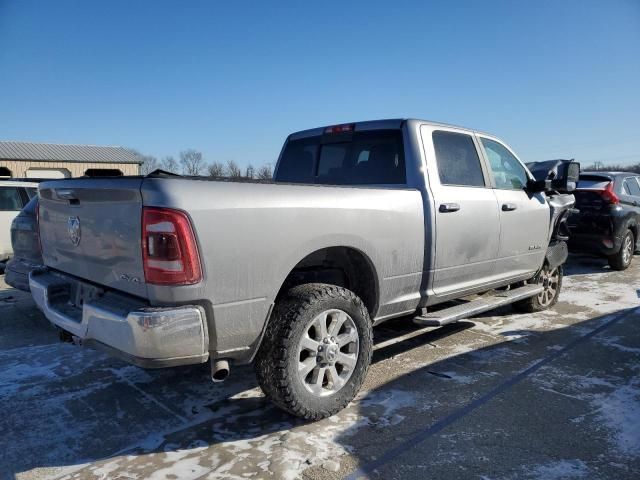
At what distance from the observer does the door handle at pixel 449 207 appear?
12.6 feet

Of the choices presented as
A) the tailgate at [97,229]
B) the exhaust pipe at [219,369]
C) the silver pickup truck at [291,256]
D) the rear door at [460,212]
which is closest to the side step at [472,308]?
the silver pickup truck at [291,256]

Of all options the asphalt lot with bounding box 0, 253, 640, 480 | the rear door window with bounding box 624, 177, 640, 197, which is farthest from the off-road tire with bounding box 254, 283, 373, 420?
the rear door window with bounding box 624, 177, 640, 197

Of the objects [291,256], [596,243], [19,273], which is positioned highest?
[291,256]

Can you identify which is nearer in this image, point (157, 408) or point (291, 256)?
point (291, 256)

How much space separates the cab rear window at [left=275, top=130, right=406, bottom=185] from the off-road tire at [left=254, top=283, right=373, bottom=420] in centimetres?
138

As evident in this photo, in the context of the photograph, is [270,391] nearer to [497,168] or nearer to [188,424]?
[188,424]

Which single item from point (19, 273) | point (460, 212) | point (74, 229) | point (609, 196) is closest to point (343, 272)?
point (460, 212)

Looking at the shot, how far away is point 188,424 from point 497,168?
3.68 m

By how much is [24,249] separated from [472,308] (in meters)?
4.34

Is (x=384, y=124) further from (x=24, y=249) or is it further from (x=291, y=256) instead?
(x=24, y=249)

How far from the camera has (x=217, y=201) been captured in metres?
2.51

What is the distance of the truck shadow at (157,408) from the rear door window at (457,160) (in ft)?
5.14

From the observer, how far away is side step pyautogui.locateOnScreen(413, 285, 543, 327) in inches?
149

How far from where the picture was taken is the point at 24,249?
15.9ft
